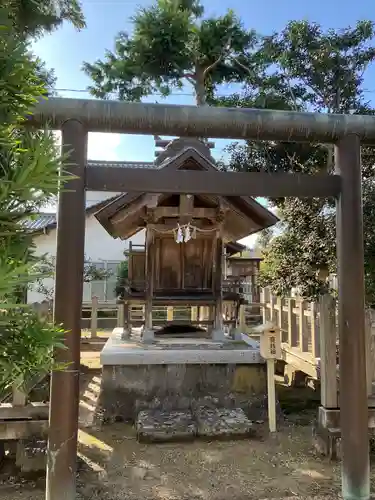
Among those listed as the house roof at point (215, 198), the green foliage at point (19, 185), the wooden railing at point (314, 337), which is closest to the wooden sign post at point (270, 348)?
the wooden railing at point (314, 337)

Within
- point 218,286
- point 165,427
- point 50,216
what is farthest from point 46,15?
point 50,216

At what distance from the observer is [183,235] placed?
6.85 m

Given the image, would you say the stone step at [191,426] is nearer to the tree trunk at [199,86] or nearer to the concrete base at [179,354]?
the concrete base at [179,354]

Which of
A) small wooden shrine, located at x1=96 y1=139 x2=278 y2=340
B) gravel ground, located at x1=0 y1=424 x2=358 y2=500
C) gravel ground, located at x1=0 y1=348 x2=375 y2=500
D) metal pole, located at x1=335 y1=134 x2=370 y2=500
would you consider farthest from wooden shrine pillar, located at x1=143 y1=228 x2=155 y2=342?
metal pole, located at x1=335 y1=134 x2=370 y2=500

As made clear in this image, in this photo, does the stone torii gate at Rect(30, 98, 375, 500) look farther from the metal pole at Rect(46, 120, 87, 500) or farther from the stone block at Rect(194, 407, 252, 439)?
the stone block at Rect(194, 407, 252, 439)

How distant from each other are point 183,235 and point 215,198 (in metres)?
0.86

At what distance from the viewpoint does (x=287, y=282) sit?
12.0m

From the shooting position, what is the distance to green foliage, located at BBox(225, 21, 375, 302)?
36.7 feet

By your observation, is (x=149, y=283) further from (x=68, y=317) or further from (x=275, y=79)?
(x=275, y=79)

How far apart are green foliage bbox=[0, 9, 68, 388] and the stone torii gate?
159 centimetres

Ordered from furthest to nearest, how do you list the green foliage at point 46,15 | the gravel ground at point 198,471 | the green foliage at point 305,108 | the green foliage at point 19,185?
the green foliage at point 305,108 → the green foliage at point 46,15 → the gravel ground at point 198,471 → the green foliage at point 19,185

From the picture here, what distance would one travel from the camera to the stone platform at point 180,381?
6.34 m

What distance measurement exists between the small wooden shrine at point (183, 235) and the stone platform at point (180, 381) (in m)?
0.90

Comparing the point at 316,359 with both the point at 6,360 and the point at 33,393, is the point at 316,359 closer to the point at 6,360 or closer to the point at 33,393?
the point at 33,393
